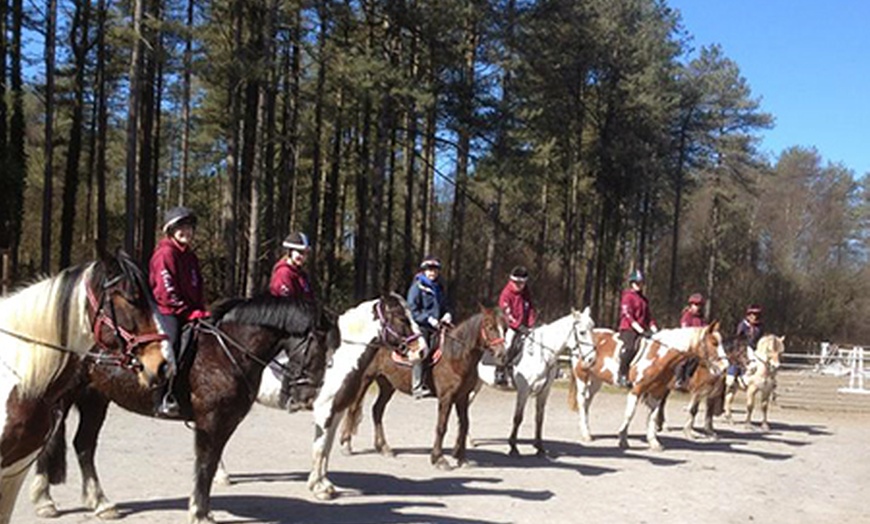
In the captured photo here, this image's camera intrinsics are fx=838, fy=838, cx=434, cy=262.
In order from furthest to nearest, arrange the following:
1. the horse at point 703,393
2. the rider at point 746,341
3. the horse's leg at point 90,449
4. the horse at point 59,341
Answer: the rider at point 746,341 < the horse at point 703,393 < the horse's leg at point 90,449 < the horse at point 59,341

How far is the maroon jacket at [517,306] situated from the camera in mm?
11875

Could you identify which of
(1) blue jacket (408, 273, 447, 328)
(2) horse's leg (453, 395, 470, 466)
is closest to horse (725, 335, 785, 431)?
(2) horse's leg (453, 395, 470, 466)

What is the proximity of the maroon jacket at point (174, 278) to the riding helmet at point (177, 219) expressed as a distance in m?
0.12

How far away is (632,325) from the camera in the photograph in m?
14.0

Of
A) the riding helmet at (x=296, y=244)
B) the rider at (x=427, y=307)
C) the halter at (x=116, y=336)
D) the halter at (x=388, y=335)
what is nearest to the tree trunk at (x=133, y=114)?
the rider at (x=427, y=307)

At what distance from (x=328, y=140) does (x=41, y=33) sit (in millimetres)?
10080

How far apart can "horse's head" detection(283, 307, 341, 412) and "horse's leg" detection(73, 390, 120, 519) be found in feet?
5.95

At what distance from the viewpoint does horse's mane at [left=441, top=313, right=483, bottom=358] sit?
1098 cm

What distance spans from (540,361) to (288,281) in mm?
5024

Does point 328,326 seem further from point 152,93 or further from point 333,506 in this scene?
point 152,93

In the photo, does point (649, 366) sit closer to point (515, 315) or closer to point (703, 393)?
point (703, 393)

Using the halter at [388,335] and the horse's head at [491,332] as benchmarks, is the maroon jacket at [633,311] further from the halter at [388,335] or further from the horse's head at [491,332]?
the halter at [388,335]

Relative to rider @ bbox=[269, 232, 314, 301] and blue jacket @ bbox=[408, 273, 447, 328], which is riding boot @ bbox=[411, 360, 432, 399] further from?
rider @ bbox=[269, 232, 314, 301]

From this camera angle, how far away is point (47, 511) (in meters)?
7.28
